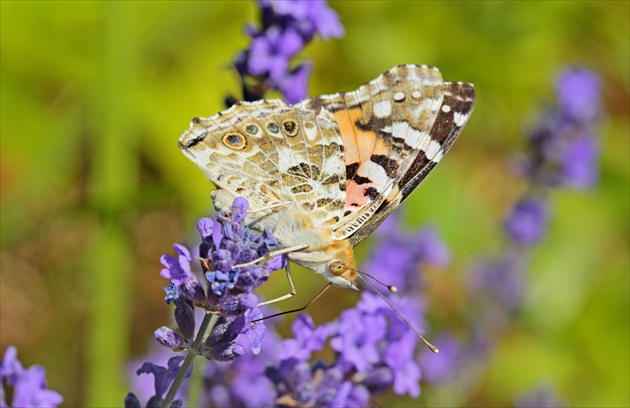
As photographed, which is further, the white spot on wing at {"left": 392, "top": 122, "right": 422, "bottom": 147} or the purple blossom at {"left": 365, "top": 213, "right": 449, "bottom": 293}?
the purple blossom at {"left": 365, "top": 213, "right": 449, "bottom": 293}

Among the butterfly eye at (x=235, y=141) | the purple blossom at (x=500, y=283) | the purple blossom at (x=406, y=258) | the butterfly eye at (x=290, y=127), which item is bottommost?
the butterfly eye at (x=235, y=141)

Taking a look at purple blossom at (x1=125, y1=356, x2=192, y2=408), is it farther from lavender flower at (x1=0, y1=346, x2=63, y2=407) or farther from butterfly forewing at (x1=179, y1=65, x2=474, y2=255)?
butterfly forewing at (x1=179, y1=65, x2=474, y2=255)

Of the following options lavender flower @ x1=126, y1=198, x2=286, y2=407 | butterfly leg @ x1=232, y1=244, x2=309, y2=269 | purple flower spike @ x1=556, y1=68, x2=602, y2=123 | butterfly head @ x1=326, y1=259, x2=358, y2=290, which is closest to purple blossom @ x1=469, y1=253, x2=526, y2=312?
purple flower spike @ x1=556, y1=68, x2=602, y2=123

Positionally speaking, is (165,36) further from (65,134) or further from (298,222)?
(298,222)

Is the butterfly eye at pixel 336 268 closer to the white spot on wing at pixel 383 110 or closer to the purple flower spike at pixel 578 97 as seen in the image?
the white spot on wing at pixel 383 110

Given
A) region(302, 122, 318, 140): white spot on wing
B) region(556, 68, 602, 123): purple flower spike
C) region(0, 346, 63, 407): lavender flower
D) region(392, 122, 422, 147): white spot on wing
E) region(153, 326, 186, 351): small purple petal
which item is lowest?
region(0, 346, 63, 407): lavender flower

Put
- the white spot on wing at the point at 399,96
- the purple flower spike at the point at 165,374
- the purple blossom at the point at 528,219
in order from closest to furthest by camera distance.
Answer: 1. the purple flower spike at the point at 165,374
2. the white spot on wing at the point at 399,96
3. the purple blossom at the point at 528,219

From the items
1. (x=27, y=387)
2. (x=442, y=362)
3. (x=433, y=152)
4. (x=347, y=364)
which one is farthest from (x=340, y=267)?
(x=442, y=362)

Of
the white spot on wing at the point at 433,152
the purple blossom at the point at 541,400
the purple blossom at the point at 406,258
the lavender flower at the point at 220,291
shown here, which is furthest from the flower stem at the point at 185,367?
the purple blossom at the point at 541,400
